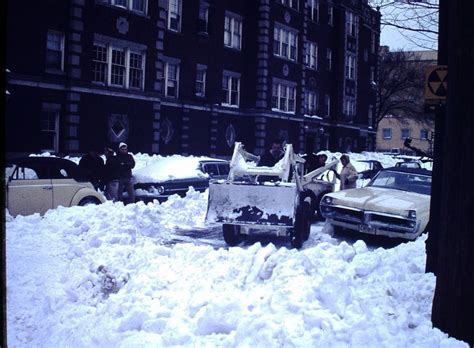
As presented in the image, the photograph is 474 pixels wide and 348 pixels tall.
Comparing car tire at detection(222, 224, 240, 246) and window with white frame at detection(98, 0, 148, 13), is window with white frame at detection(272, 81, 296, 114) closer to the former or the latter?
window with white frame at detection(98, 0, 148, 13)

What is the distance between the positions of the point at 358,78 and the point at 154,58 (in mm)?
28068

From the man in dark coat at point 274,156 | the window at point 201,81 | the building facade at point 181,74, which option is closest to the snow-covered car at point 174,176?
the man in dark coat at point 274,156

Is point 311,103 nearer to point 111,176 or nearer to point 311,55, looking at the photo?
point 311,55

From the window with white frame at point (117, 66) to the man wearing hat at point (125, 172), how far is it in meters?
11.8

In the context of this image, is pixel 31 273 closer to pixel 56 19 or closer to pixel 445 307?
pixel 445 307

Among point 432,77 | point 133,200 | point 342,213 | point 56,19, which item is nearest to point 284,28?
point 56,19

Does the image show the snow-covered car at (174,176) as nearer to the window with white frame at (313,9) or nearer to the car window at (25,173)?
the car window at (25,173)

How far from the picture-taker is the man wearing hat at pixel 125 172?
1362 cm

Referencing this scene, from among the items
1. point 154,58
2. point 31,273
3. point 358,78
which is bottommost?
point 31,273

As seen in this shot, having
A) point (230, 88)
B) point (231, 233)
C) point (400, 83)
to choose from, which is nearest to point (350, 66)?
point (400, 83)

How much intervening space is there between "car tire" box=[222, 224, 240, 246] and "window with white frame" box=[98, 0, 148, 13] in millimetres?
17387

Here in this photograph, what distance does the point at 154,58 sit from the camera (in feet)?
87.7

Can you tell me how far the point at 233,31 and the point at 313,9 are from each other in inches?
445

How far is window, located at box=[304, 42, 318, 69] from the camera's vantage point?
41812 mm
